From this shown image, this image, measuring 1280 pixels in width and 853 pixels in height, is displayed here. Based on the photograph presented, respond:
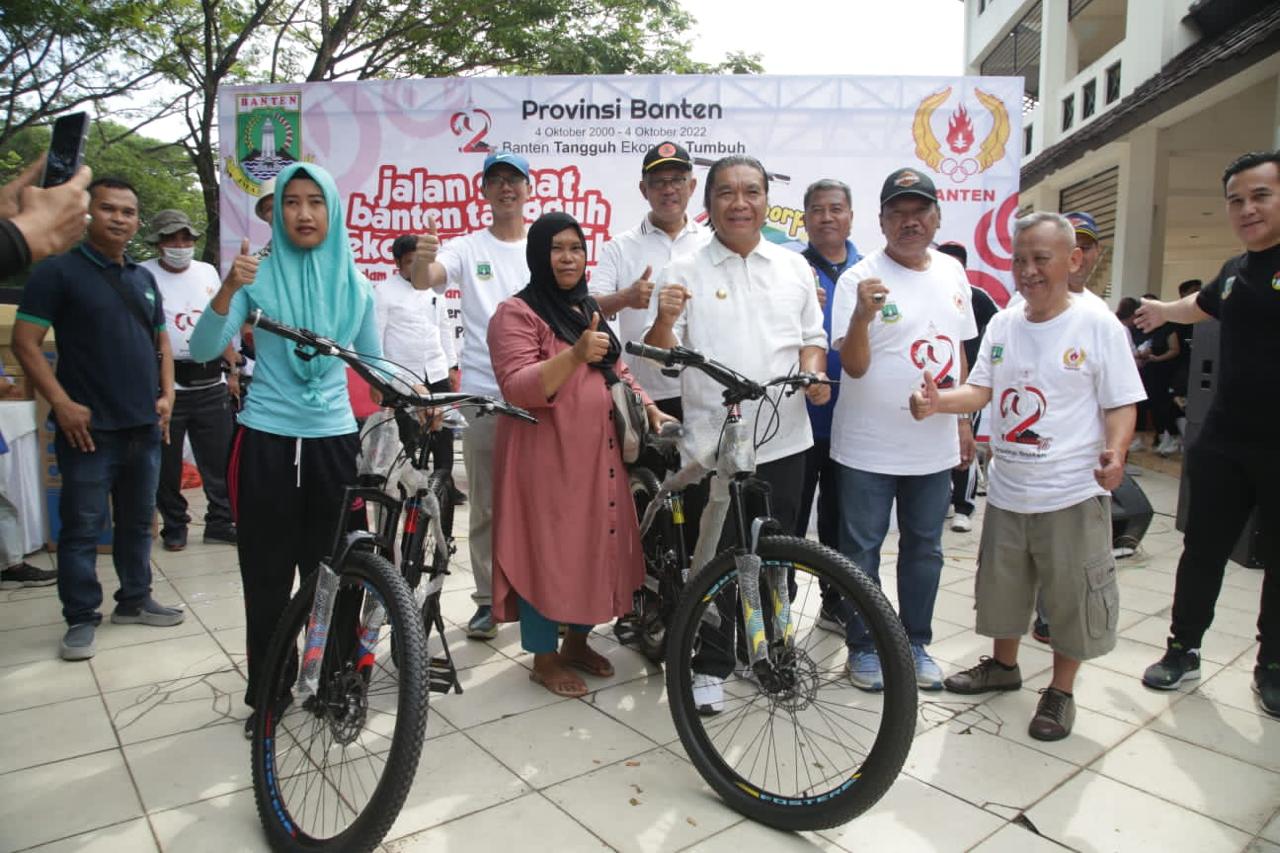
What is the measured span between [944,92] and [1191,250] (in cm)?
1942

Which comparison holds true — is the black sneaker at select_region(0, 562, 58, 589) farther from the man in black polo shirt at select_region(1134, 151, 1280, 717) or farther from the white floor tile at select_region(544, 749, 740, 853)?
the man in black polo shirt at select_region(1134, 151, 1280, 717)

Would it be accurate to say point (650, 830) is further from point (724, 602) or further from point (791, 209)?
point (791, 209)

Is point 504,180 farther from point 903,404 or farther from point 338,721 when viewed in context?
point 338,721

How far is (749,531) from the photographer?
2543mm

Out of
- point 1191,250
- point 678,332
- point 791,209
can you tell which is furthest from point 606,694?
point 1191,250

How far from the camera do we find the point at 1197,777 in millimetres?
2596

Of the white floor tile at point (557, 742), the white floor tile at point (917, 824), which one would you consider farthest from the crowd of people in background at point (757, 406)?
the white floor tile at point (917, 824)

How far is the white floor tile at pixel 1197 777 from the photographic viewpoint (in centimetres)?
241

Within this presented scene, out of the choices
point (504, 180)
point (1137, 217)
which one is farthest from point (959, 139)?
point (1137, 217)

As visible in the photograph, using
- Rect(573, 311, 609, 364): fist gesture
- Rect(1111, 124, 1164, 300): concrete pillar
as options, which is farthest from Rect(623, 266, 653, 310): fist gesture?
Rect(1111, 124, 1164, 300): concrete pillar

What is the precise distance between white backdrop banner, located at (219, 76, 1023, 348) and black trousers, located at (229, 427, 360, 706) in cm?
359

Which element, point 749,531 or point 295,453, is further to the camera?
point 295,453

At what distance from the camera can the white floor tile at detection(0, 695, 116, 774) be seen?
271cm

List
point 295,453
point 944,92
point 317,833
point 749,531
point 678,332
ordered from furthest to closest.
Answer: point 944,92, point 678,332, point 295,453, point 749,531, point 317,833
